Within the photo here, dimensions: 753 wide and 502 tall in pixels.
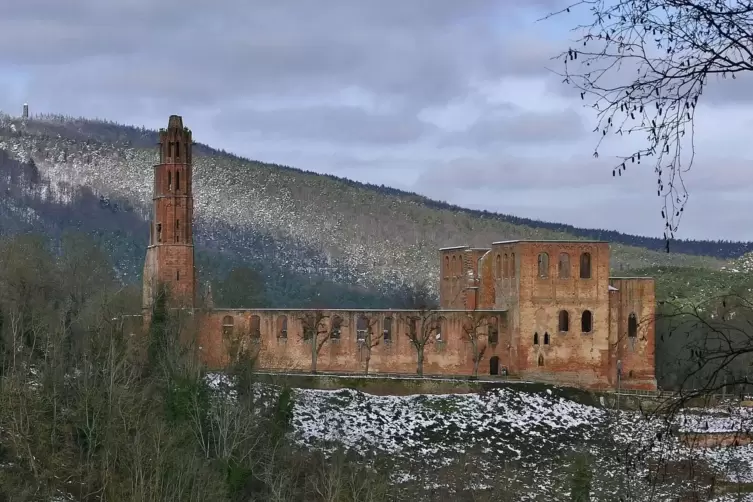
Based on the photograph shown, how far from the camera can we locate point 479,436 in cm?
4622

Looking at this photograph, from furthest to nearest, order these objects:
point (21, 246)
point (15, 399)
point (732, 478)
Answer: point (21, 246) < point (732, 478) < point (15, 399)

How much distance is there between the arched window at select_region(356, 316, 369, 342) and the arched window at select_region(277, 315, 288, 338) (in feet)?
9.72

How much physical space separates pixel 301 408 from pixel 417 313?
310 inches

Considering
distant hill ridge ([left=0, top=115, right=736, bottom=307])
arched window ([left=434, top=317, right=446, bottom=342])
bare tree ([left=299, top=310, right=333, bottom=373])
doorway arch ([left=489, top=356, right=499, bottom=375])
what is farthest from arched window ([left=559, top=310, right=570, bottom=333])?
distant hill ridge ([left=0, top=115, right=736, bottom=307])

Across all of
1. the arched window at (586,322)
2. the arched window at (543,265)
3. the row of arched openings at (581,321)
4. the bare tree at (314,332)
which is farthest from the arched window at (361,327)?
the arched window at (586,322)

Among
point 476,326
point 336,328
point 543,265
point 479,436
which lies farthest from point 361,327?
point 479,436

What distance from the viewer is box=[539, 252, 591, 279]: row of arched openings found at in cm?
5219

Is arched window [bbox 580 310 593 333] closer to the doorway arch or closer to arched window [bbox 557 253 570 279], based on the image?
arched window [bbox 557 253 570 279]

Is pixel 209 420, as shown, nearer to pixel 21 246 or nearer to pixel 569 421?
pixel 569 421

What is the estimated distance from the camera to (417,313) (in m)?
52.8

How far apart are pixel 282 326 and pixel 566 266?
1195 centimetres

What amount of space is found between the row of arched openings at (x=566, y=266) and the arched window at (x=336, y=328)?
8.53m

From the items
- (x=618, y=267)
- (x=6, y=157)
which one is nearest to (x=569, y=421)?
(x=618, y=267)

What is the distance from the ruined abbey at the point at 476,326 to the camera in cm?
5188
